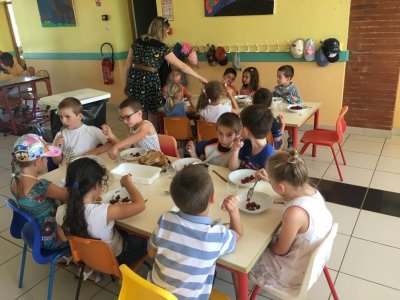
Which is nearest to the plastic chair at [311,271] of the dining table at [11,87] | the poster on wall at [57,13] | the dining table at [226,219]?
the dining table at [226,219]

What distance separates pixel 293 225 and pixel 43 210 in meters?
1.36

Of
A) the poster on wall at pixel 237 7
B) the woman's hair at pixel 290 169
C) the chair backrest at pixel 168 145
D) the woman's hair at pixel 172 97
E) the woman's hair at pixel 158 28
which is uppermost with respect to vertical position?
the poster on wall at pixel 237 7

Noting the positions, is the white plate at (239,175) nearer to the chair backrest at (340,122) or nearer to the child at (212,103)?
the child at (212,103)

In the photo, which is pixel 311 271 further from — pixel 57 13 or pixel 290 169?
pixel 57 13

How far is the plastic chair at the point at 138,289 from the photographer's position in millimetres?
1152

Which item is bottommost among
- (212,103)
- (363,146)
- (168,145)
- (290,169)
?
(363,146)

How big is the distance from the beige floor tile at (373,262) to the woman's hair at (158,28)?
8.26 feet

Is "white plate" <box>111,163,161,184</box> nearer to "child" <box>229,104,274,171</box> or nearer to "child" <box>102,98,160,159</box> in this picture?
"child" <box>102,98,160,159</box>

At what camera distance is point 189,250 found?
130cm

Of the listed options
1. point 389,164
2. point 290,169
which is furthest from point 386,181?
point 290,169

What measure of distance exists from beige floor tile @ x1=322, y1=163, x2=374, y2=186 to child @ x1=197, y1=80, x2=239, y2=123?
4.02 ft

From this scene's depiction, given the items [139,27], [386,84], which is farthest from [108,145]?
[139,27]

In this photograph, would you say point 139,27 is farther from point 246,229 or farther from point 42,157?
point 246,229

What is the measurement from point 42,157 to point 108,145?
0.65 meters
